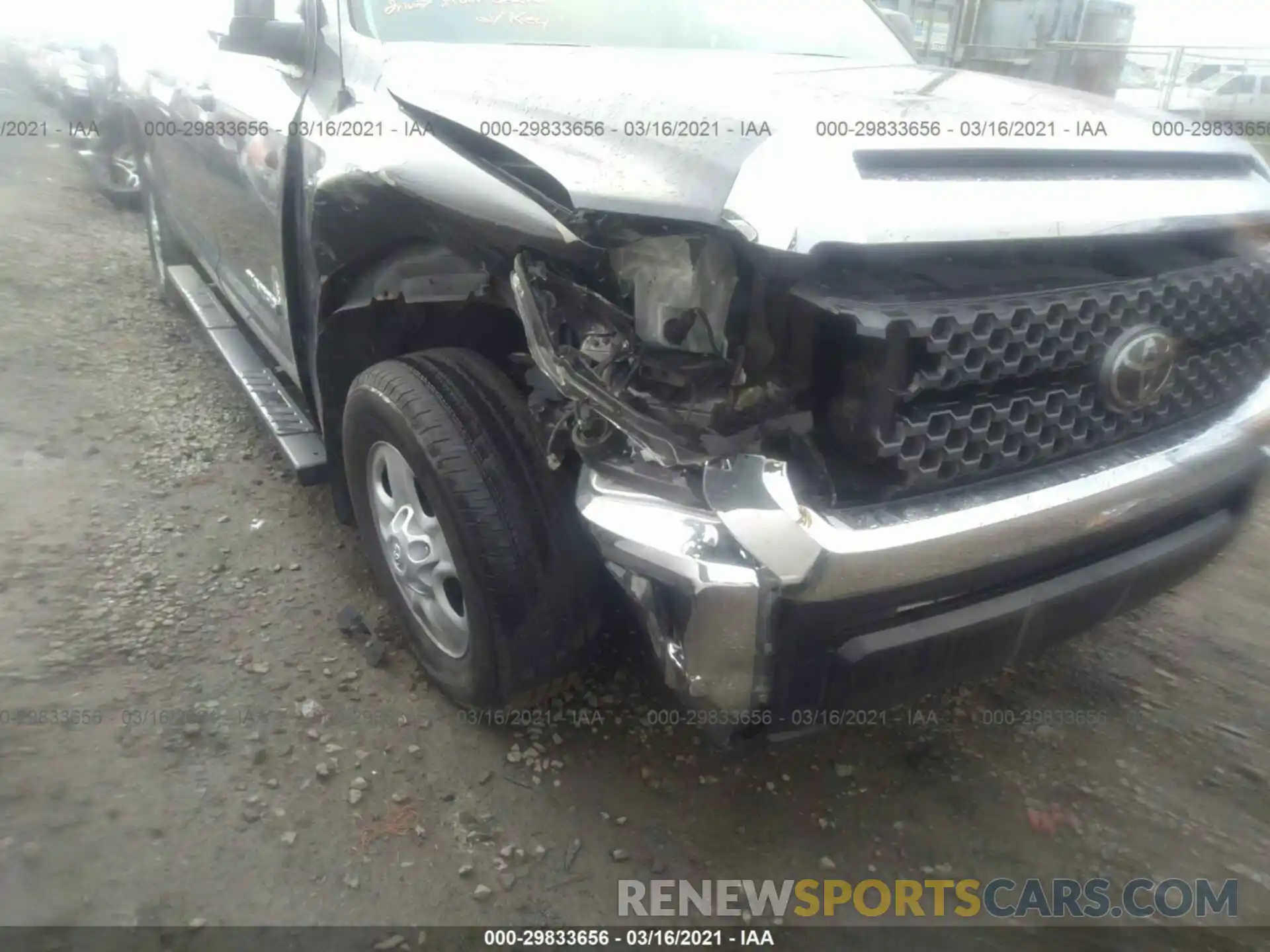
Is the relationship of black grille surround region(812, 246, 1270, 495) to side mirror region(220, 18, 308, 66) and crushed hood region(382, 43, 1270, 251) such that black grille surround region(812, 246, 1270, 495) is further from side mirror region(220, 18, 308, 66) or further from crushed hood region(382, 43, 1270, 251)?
side mirror region(220, 18, 308, 66)

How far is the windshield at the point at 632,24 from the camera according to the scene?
250 centimetres

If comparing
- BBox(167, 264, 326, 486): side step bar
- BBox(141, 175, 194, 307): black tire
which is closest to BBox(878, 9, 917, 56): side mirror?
BBox(167, 264, 326, 486): side step bar

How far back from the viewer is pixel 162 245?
5.17m

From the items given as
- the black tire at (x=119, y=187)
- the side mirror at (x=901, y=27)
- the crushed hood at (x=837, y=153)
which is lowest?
the black tire at (x=119, y=187)

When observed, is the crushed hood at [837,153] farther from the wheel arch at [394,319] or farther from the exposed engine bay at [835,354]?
the wheel arch at [394,319]

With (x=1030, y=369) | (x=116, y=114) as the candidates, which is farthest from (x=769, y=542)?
(x=116, y=114)

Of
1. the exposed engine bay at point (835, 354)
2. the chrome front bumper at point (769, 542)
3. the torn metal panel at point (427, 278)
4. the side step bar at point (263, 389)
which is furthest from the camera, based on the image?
the side step bar at point (263, 389)

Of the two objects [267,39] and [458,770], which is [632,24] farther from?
[458,770]

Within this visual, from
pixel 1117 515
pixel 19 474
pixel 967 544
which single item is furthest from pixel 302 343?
pixel 1117 515

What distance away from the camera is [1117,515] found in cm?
184

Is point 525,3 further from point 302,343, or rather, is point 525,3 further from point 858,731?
point 858,731

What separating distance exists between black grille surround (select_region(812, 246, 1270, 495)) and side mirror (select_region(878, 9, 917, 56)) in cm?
164

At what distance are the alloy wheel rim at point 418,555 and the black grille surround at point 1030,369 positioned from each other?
1.12m

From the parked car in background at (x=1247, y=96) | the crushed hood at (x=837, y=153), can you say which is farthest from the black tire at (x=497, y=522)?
the parked car in background at (x=1247, y=96)
